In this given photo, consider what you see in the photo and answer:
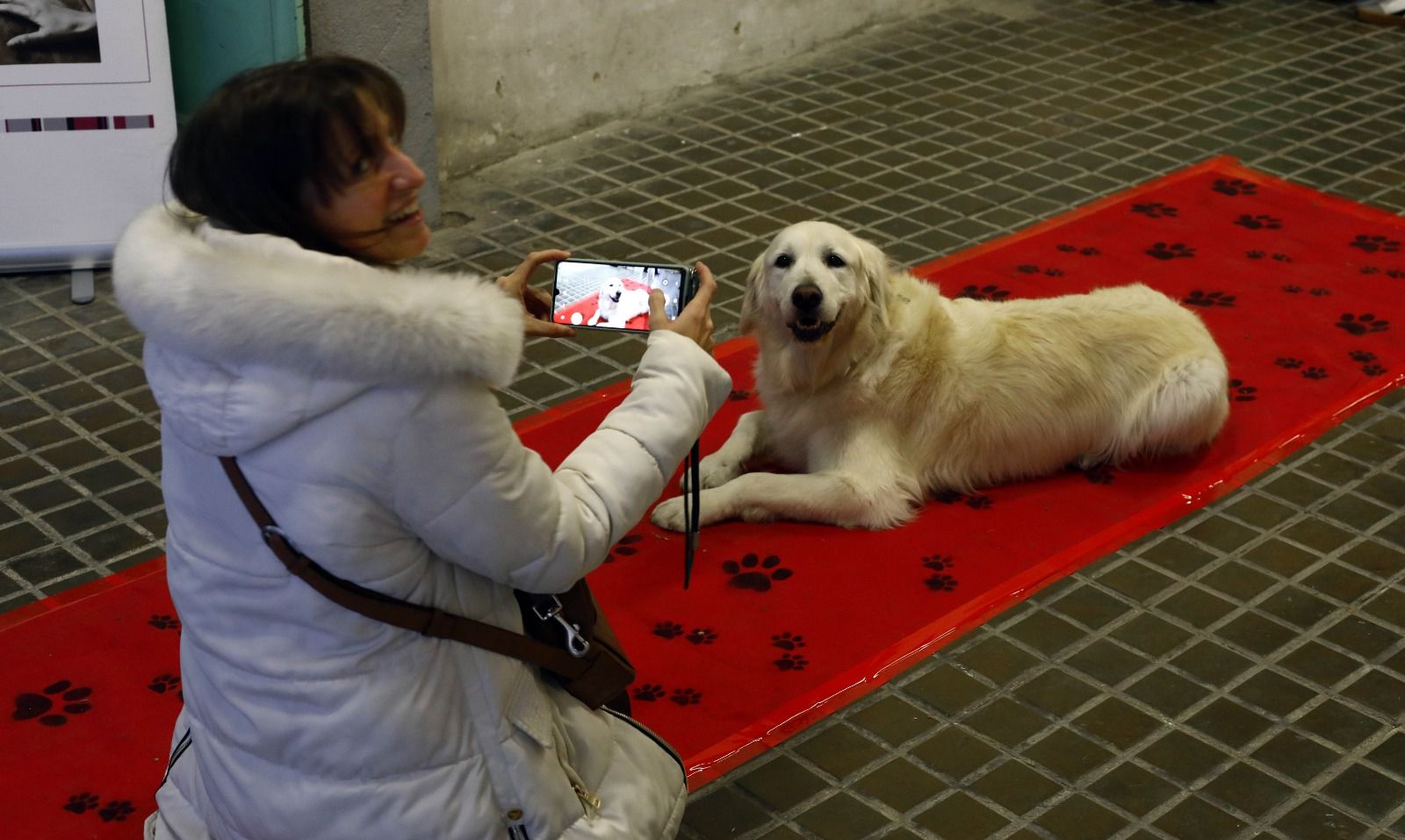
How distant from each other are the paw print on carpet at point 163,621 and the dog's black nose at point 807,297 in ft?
5.44

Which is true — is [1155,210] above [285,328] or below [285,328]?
below

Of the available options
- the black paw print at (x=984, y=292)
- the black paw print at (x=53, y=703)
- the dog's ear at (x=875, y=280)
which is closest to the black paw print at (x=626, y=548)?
the dog's ear at (x=875, y=280)

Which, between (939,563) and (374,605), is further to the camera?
(939,563)

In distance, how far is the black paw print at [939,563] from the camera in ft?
12.2

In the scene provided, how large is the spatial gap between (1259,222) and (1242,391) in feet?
4.80

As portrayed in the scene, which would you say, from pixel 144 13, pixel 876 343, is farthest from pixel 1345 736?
pixel 144 13

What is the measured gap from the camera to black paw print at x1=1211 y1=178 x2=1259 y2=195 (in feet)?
19.6

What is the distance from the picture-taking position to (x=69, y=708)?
10.3ft

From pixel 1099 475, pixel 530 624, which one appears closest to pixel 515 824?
pixel 530 624

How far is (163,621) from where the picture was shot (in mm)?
3441

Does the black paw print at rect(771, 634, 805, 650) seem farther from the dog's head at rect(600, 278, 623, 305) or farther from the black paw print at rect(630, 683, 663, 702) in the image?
the dog's head at rect(600, 278, 623, 305)

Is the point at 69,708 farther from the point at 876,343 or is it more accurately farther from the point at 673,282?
the point at 876,343

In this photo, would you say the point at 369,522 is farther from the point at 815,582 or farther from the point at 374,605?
the point at 815,582

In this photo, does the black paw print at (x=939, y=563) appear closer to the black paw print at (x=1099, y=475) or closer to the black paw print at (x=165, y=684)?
the black paw print at (x=1099, y=475)
